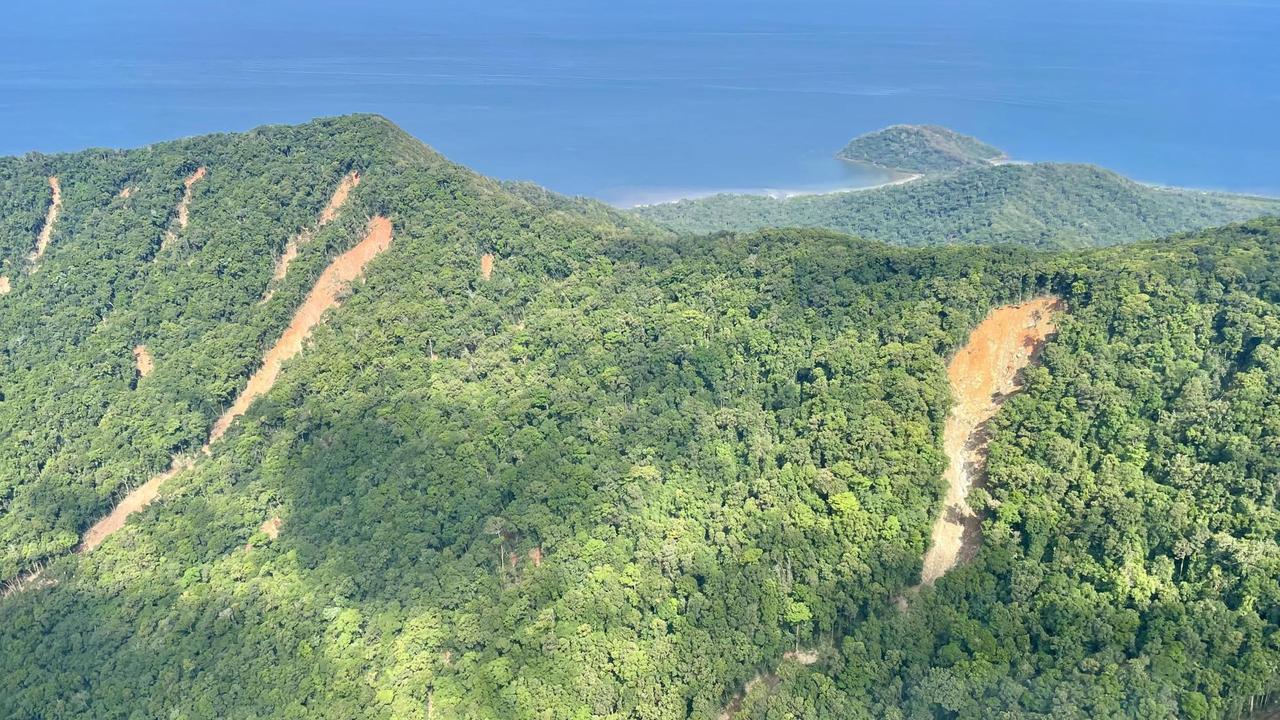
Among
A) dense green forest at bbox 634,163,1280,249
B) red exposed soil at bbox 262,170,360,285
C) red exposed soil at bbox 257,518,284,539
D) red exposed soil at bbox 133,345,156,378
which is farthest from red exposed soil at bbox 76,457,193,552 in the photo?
dense green forest at bbox 634,163,1280,249

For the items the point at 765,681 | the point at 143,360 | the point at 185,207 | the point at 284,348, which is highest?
the point at 185,207

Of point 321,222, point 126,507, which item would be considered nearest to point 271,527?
point 126,507

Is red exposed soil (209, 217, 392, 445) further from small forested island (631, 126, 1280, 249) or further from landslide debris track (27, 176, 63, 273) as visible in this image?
small forested island (631, 126, 1280, 249)

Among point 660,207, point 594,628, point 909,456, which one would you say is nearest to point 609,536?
point 594,628

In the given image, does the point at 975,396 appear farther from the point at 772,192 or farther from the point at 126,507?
the point at 772,192

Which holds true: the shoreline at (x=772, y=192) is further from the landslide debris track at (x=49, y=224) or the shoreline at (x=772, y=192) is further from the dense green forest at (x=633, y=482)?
the landslide debris track at (x=49, y=224)

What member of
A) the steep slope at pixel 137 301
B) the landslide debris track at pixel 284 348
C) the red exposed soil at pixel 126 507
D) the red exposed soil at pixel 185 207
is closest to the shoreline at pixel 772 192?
the steep slope at pixel 137 301
